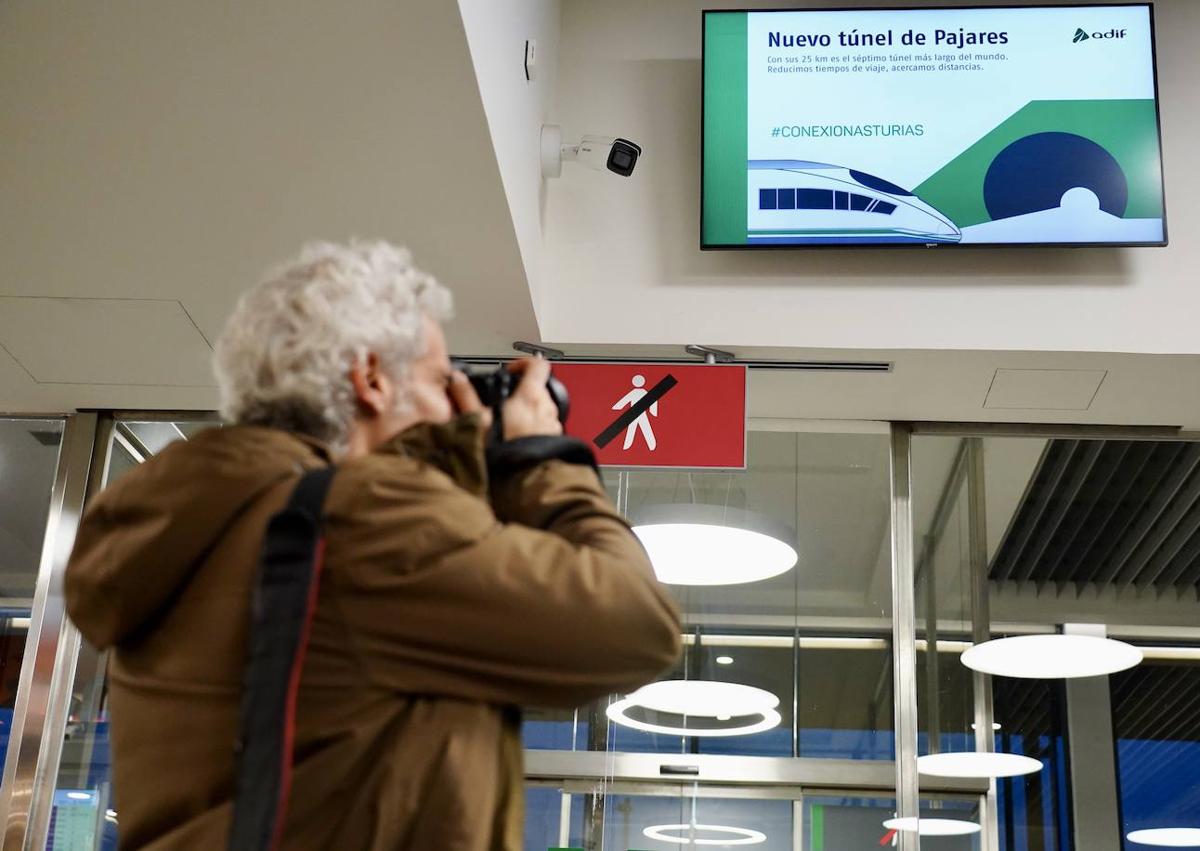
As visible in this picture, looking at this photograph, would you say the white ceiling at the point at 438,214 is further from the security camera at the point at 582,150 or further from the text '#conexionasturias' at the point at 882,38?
the text '#conexionasturias' at the point at 882,38

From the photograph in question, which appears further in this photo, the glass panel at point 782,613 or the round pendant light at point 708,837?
the glass panel at point 782,613

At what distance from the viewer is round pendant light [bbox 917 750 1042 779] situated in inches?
192

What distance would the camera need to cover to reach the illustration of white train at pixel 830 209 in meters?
4.66

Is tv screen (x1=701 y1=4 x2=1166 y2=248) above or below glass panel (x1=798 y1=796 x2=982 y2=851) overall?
above

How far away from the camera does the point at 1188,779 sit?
4902mm

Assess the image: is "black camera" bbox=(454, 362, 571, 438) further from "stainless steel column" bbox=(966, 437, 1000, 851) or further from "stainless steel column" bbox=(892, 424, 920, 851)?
"stainless steel column" bbox=(966, 437, 1000, 851)

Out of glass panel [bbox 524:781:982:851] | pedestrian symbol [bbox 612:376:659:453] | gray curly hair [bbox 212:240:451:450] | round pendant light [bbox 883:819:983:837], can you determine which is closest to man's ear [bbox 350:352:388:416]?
gray curly hair [bbox 212:240:451:450]

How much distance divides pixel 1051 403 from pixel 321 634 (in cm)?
420

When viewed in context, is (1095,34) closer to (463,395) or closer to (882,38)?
(882,38)

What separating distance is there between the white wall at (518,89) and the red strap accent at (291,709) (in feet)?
6.90

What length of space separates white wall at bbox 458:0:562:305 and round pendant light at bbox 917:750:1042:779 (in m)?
2.10

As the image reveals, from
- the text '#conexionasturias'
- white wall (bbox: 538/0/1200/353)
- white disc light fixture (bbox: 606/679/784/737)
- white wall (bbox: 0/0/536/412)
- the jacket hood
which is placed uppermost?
Answer: the text '#conexionasturias'

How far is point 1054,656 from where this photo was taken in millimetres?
5066

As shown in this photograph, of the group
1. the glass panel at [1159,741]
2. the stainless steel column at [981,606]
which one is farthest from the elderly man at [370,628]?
the glass panel at [1159,741]
